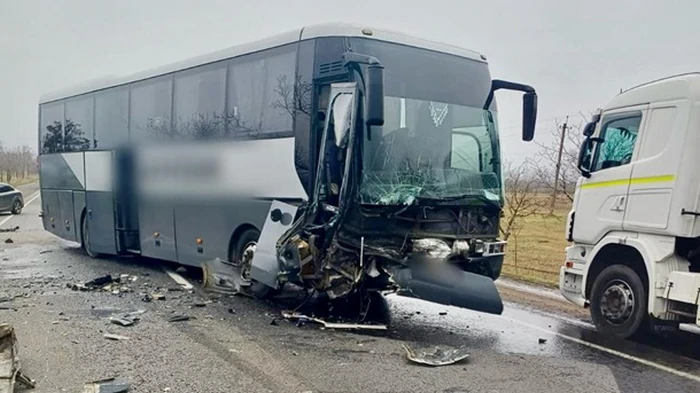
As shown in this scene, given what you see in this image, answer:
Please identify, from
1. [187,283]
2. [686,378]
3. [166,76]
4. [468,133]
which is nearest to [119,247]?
[187,283]

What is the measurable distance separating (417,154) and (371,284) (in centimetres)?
162

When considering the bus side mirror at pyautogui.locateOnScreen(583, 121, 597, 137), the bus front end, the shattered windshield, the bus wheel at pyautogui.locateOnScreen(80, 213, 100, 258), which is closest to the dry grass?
the bus side mirror at pyautogui.locateOnScreen(583, 121, 597, 137)

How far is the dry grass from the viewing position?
12.7 meters

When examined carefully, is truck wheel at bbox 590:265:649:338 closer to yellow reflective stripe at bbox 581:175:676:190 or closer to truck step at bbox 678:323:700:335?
yellow reflective stripe at bbox 581:175:676:190

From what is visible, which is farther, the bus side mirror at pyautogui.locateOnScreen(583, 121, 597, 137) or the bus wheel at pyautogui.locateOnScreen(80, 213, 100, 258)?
the bus wheel at pyautogui.locateOnScreen(80, 213, 100, 258)

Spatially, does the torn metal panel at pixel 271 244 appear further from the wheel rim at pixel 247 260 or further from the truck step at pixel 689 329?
the truck step at pixel 689 329

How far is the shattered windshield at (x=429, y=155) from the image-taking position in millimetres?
6902

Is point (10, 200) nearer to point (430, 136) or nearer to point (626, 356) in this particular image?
point (430, 136)

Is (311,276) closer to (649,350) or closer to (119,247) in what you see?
(649,350)

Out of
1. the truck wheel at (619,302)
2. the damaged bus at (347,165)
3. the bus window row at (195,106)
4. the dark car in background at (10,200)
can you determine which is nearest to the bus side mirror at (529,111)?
the damaged bus at (347,165)

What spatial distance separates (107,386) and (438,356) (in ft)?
9.77

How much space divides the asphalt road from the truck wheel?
0.20m

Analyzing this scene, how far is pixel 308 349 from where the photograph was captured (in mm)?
6164

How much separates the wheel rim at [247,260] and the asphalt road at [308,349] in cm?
32
